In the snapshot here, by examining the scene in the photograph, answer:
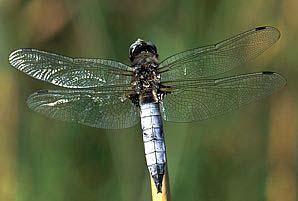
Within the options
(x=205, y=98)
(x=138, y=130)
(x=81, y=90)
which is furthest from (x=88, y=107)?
(x=138, y=130)

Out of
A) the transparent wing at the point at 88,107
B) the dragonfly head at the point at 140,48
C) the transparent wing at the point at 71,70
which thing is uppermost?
the dragonfly head at the point at 140,48

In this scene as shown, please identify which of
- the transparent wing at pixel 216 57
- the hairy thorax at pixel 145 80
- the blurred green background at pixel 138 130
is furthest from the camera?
the blurred green background at pixel 138 130

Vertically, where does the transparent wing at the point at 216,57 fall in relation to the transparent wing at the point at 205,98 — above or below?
above

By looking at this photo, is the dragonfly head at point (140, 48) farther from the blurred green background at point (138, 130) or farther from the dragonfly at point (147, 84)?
the blurred green background at point (138, 130)

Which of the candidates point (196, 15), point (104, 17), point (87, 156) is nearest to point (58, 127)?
point (87, 156)

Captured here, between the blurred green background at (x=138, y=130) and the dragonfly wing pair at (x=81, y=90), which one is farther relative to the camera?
the blurred green background at (x=138, y=130)

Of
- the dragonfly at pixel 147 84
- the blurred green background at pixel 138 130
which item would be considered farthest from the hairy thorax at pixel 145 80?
the blurred green background at pixel 138 130

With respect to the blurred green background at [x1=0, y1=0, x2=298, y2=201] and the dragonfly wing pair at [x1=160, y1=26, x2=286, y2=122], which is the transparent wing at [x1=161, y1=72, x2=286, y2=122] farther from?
the blurred green background at [x1=0, y1=0, x2=298, y2=201]
